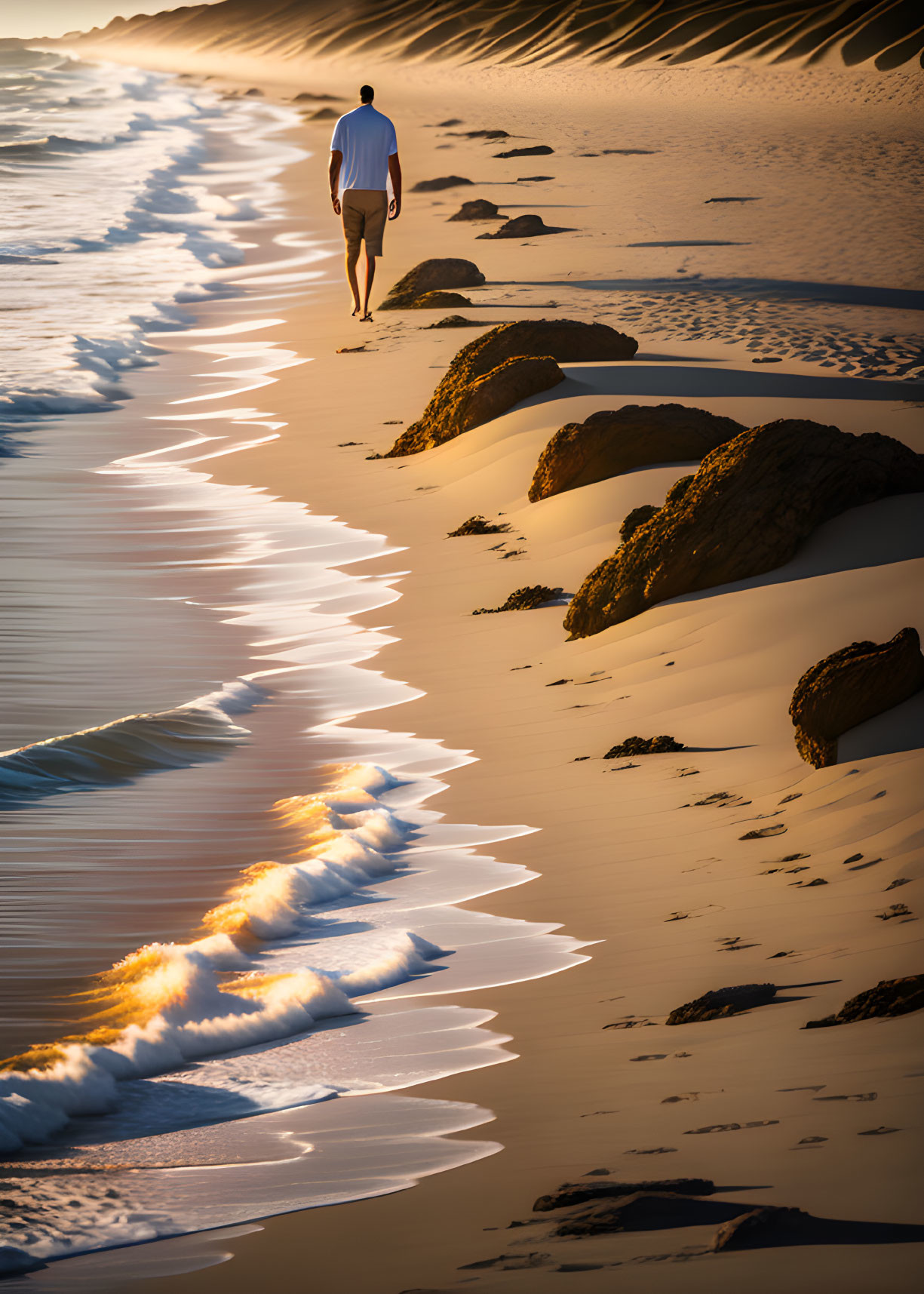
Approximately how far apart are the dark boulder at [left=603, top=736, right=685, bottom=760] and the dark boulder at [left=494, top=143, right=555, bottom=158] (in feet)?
86.7

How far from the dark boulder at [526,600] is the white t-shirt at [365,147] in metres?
6.88

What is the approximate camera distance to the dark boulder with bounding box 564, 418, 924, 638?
566 cm

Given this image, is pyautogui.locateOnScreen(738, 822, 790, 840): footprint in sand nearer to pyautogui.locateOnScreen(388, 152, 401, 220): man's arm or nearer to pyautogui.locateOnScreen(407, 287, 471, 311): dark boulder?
pyautogui.locateOnScreen(388, 152, 401, 220): man's arm

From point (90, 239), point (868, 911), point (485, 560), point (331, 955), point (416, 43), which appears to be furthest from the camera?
point (416, 43)

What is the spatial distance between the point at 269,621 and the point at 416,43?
3454 inches

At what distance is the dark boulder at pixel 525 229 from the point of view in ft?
59.2

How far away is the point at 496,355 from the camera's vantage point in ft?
31.5

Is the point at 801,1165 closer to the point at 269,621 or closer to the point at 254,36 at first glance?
the point at 269,621

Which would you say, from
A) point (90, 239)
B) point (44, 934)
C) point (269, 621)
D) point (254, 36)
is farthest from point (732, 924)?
point (254, 36)

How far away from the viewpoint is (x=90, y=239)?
21.8 m

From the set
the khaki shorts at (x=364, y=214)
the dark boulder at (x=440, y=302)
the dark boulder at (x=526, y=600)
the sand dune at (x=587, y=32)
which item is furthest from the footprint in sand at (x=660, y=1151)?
the sand dune at (x=587, y=32)

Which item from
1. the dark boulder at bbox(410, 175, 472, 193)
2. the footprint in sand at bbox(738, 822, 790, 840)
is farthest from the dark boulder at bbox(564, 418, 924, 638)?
the dark boulder at bbox(410, 175, 472, 193)

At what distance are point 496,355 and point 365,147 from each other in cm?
349

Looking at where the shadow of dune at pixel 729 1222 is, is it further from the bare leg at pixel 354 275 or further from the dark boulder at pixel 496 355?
the bare leg at pixel 354 275
